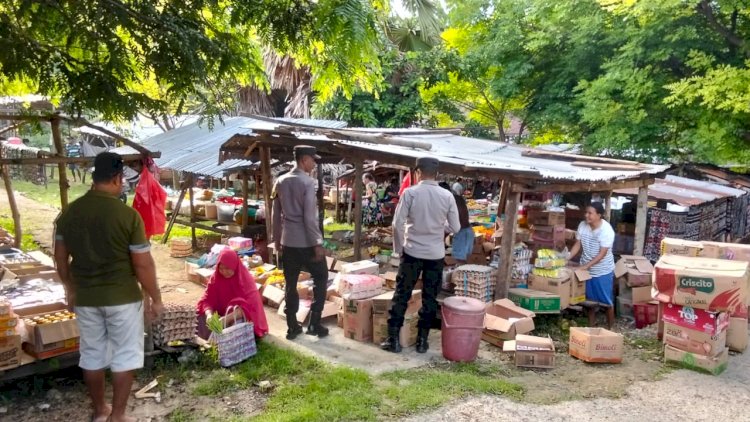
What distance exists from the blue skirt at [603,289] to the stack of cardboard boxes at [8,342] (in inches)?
263

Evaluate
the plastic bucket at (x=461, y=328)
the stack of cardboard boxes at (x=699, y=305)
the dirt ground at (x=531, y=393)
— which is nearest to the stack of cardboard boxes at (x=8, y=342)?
the dirt ground at (x=531, y=393)

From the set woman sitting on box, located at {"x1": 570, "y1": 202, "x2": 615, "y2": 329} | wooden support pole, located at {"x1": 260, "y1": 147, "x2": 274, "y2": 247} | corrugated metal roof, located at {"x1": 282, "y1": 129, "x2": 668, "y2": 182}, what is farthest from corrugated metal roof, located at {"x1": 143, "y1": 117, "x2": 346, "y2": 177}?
woman sitting on box, located at {"x1": 570, "y1": 202, "x2": 615, "y2": 329}

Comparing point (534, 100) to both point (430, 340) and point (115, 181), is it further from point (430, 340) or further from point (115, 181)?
point (115, 181)

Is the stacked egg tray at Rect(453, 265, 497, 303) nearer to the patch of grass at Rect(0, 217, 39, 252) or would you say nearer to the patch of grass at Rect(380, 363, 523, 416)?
the patch of grass at Rect(380, 363, 523, 416)

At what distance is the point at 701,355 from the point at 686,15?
7.90 m

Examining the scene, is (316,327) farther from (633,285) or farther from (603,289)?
(633,285)

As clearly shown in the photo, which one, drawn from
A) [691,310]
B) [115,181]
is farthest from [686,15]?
[115,181]

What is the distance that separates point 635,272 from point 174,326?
6352mm

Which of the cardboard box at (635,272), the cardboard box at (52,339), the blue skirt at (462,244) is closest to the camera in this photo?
the cardboard box at (52,339)

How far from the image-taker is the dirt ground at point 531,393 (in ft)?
14.4

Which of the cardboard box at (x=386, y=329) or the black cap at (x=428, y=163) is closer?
the black cap at (x=428, y=163)

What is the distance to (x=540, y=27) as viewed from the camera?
1355 cm

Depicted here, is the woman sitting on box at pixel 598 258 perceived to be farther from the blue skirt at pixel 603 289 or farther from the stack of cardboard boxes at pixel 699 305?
the stack of cardboard boxes at pixel 699 305

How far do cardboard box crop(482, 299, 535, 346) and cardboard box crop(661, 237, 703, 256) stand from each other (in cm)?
235
